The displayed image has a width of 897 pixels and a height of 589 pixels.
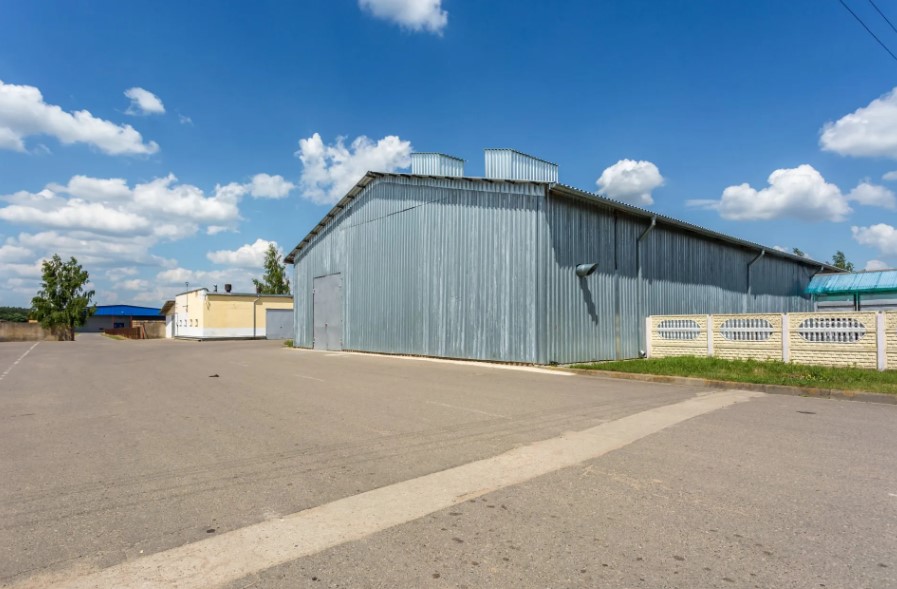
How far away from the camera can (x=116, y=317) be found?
93.9 metres

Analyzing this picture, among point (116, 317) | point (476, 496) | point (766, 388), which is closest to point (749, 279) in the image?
point (766, 388)

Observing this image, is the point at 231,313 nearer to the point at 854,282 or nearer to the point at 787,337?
the point at 787,337

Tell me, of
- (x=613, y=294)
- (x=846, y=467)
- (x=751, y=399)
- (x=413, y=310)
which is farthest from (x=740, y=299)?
(x=846, y=467)

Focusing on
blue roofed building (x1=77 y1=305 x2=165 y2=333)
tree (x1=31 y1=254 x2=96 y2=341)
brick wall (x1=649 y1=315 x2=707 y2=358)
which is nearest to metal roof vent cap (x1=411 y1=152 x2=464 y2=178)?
brick wall (x1=649 y1=315 x2=707 y2=358)

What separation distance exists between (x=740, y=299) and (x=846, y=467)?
2544cm

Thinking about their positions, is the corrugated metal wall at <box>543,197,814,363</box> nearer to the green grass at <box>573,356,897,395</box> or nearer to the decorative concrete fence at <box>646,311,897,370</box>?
the decorative concrete fence at <box>646,311,897,370</box>

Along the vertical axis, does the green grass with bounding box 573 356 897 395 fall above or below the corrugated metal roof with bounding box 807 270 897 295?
below

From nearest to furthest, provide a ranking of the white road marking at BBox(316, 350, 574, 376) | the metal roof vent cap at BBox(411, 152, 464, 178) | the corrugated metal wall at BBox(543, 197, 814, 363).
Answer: the white road marking at BBox(316, 350, 574, 376) → the corrugated metal wall at BBox(543, 197, 814, 363) → the metal roof vent cap at BBox(411, 152, 464, 178)

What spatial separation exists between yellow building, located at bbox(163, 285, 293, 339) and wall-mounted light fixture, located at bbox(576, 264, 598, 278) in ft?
112

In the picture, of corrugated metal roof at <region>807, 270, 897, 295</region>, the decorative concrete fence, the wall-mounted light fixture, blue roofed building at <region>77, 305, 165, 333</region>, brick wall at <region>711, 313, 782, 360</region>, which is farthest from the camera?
blue roofed building at <region>77, 305, 165, 333</region>

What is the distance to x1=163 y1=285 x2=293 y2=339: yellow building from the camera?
4425 cm

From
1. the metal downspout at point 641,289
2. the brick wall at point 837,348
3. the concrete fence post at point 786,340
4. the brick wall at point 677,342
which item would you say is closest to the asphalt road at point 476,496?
the brick wall at point 837,348

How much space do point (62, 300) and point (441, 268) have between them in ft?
189

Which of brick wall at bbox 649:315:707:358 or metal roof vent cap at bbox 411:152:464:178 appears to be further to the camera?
metal roof vent cap at bbox 411:152:464:178
